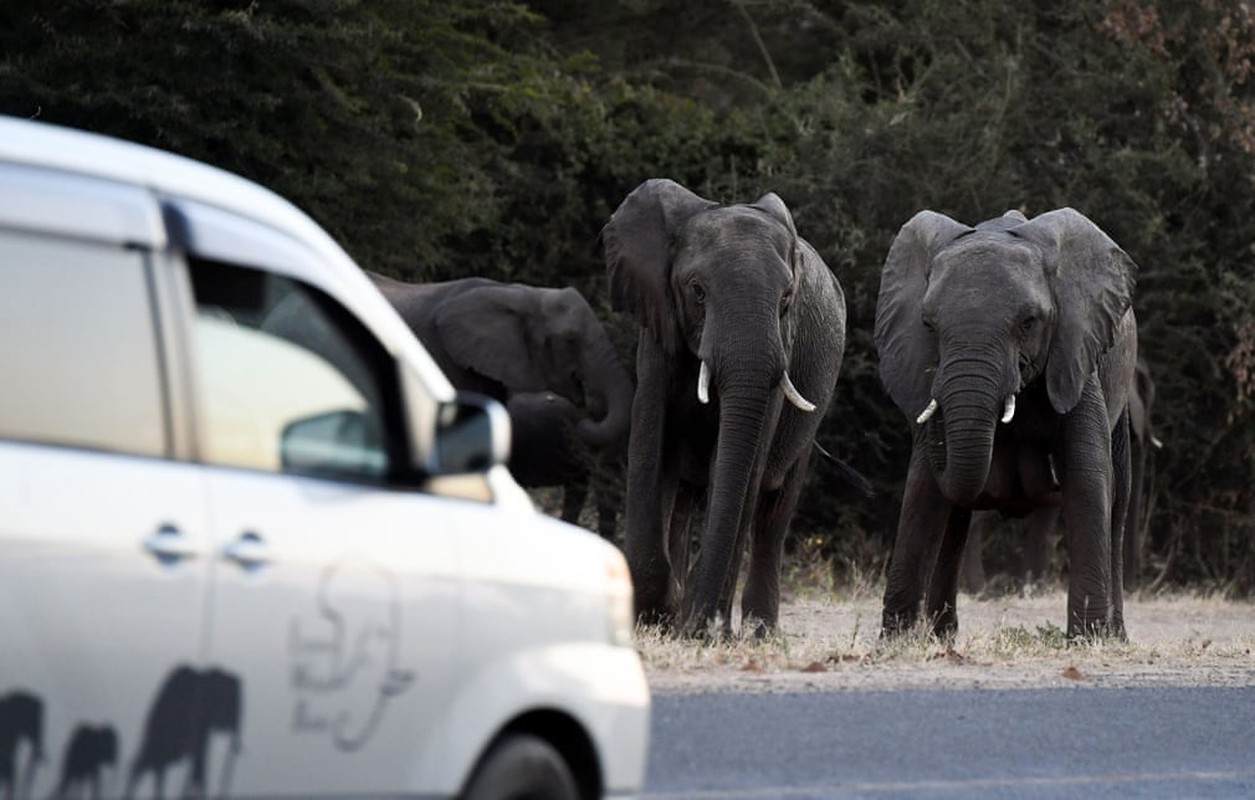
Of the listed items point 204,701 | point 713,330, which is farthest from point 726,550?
point 204,701

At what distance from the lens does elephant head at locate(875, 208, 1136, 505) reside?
14297 mm

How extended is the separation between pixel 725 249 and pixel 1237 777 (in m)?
5.41

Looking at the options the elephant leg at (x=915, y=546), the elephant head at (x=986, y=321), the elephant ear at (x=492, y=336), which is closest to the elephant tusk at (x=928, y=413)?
the elephant head at (x=986, y=321)

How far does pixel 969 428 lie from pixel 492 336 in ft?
29.5

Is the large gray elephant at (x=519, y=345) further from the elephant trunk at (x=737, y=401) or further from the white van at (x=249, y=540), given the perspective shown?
the white van at (x=249, y=540)

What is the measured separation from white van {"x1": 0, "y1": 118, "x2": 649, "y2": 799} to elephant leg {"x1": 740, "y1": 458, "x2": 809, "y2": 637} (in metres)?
8.89

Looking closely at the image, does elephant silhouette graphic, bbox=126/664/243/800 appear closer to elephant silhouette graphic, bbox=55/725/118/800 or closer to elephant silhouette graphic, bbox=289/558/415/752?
elephant silhouette graphic, bbox=55/725/118/800

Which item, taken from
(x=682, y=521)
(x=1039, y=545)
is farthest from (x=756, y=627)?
(x=1039, y=545)

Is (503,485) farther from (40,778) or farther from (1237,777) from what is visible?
(1237,777)

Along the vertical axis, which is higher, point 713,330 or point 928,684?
point 713,330

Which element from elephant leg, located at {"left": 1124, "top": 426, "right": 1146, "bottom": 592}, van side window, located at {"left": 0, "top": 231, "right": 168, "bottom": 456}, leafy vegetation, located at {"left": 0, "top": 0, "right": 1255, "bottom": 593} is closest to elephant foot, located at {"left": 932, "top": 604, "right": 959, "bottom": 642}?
leafy vegetation, located at {"left": 0, "top": 0, "right": 1255, "bottom": 593}

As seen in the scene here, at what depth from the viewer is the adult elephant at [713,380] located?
14.1 metres

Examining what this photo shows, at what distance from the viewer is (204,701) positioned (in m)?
5.18

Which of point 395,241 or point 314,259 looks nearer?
point 314,259
